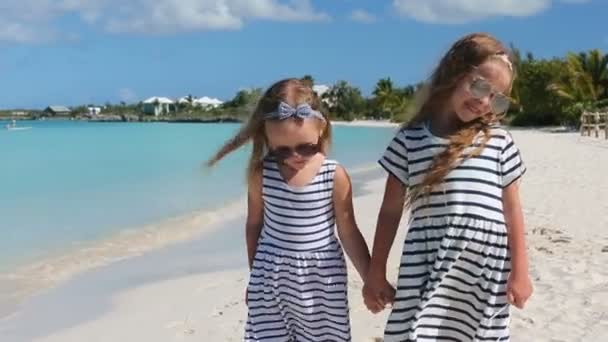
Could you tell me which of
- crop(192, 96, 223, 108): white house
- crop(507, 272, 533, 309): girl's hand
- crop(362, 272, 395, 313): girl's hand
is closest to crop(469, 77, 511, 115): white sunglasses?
crop(507, 272, 533, 309): girl's hand

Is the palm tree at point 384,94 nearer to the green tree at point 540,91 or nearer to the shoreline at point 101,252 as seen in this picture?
the green tree at point 540,91

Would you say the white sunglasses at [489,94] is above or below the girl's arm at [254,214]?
above

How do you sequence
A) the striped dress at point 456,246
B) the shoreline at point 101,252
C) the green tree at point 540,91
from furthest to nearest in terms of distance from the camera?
the green tree at point 540,91 < the shoreline at point 101,252 < the striped dress at point 456,246

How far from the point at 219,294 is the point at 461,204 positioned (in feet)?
12.6

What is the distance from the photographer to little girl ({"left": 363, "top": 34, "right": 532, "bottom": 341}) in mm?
2115

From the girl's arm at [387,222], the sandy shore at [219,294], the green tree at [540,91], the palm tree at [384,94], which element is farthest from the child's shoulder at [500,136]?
the palm tree at [384,94]

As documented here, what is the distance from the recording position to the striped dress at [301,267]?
234cm

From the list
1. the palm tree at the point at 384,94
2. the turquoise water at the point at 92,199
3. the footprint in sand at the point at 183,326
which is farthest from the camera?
the palm tree at the point at 384,94

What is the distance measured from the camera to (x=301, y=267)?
91.7 inches

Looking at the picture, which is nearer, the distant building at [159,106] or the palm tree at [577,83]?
the palm tree at [577,83]

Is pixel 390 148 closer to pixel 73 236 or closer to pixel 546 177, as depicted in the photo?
pixel 73 236

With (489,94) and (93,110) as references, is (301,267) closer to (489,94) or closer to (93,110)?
(489,94)

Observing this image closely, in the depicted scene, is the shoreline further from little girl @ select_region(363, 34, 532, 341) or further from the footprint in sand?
little girl @ select_region(363, 34, 532, 341)

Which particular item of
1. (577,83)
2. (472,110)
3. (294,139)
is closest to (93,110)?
(577,83)
